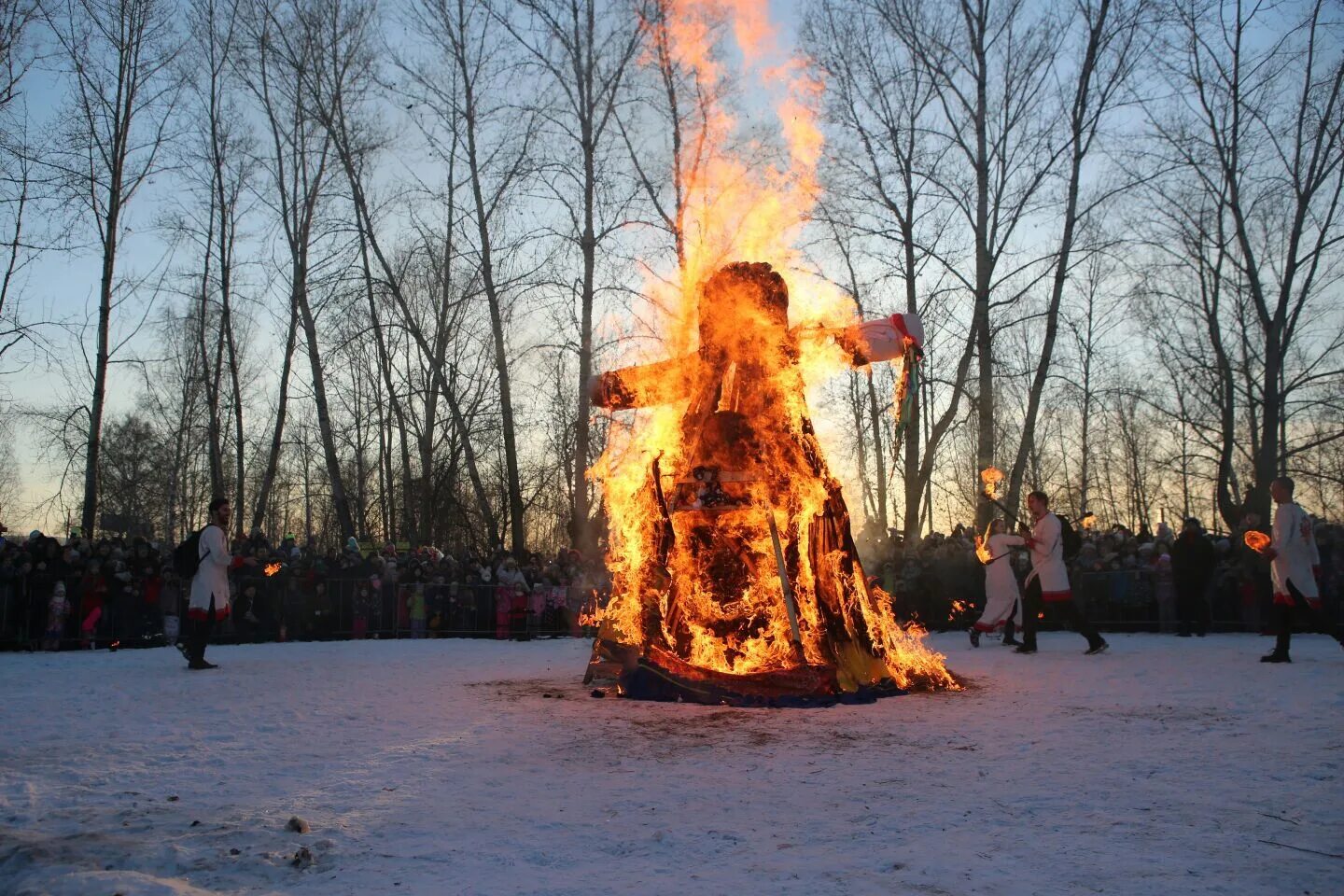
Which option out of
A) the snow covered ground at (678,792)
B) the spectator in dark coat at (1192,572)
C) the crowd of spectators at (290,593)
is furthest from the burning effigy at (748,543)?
the crowd of spectators at (290,593)

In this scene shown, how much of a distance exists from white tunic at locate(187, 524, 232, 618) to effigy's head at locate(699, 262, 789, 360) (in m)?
7.02

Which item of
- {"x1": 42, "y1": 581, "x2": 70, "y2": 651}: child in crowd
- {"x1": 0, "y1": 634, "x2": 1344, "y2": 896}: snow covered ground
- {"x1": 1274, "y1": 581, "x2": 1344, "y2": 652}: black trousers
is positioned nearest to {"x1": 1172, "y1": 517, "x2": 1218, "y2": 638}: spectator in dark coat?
{"x1": 1274, "y1": 581, "x2": 1344, "y2": 652}: black trousers

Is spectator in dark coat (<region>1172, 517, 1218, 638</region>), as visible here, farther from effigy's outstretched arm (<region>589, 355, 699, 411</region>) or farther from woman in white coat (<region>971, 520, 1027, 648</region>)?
effigy's outstretched arm (<region>589, 355, 699, 411</region>)

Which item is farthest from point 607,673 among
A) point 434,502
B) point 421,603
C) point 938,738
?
point 434,502

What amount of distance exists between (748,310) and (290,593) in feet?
42.6

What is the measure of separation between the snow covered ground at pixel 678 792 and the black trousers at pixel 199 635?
2.67 metres

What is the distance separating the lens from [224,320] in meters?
28.5

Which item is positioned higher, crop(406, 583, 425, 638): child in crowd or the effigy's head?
the effigy's head

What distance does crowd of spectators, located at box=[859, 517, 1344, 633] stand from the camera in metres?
16.3

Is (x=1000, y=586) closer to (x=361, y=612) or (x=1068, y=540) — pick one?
(x=1068, y=540)

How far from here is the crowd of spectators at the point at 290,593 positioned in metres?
15.4

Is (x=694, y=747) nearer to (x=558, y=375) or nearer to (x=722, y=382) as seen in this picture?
(x=722, y=382)

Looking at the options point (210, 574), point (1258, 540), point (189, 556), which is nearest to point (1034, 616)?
point (1258, 540)

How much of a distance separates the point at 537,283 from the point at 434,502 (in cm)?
1275
